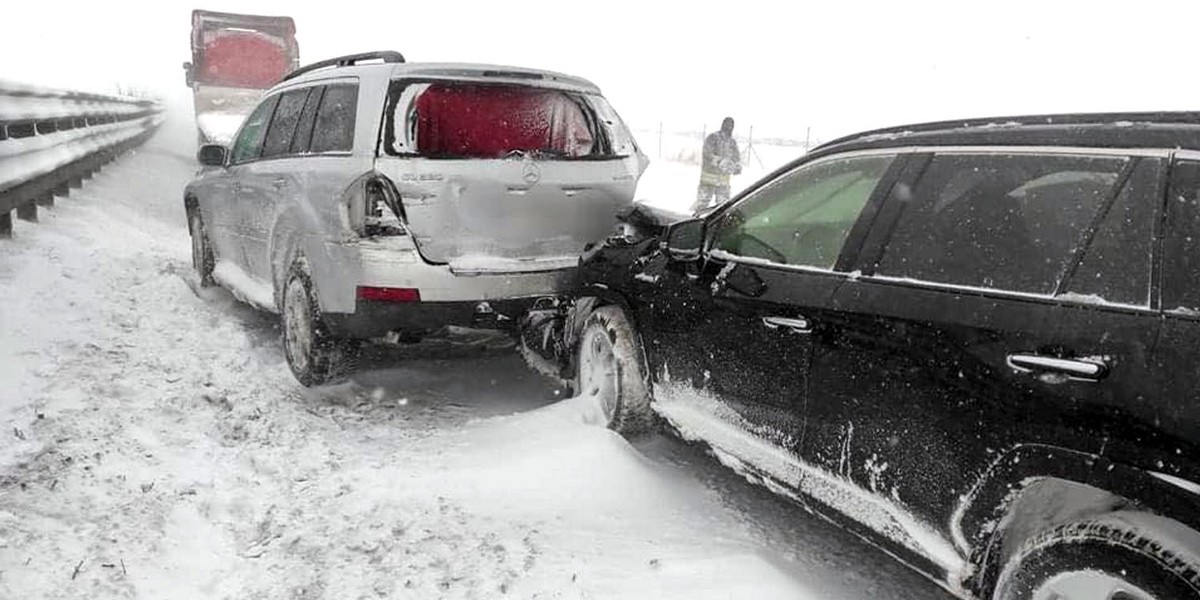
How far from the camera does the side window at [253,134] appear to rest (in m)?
6.10

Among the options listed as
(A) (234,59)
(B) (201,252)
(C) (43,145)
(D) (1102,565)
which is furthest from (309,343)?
(A) (234,59)

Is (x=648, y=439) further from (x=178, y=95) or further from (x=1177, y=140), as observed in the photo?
(x=178, y=95)

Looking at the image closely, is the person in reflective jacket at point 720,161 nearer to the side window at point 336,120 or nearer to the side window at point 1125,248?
the side window at point 336,120

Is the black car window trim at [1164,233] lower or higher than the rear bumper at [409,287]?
higher

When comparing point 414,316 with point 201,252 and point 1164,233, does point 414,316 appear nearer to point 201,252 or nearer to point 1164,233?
point 1164,233

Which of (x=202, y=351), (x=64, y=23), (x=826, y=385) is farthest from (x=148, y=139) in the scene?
(x=64, y=23)

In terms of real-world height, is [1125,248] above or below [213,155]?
above

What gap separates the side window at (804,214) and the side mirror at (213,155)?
4415mm

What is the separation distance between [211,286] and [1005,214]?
653 centimetres

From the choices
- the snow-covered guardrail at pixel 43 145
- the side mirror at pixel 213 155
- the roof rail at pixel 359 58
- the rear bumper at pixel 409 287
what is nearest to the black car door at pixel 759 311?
the rear bumper at pixel 409 287

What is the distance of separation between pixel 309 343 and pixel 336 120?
4.22ft

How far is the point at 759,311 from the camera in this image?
3.37 m

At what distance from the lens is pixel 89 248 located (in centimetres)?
726

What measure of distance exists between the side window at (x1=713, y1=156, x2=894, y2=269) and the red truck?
15.9 m
